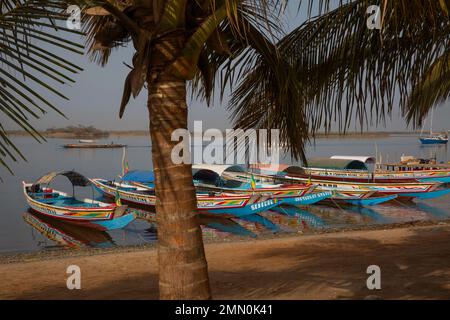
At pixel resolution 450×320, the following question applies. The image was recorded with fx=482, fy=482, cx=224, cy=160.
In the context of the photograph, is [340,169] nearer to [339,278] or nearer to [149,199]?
[149,199]

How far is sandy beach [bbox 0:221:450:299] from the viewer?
701 cm

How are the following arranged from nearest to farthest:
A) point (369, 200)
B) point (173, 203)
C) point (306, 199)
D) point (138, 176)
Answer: point (173, 203) → point (306, 199) → point (369, 200) → point (138, 176)

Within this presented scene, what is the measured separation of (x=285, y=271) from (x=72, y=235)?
13847 millimetres

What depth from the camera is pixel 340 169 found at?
110 feet

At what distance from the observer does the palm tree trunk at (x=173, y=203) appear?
133 inches

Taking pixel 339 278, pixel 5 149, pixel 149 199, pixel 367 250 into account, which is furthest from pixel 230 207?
pixel 5 149

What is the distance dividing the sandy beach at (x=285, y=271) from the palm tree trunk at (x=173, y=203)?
3505 millimetres

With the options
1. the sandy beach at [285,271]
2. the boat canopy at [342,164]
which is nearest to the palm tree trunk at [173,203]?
the sandy beach at [285,271]

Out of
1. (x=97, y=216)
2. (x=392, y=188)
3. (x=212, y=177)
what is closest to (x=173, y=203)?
(x=97, y=216)

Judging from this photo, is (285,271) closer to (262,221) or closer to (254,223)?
(254,223)

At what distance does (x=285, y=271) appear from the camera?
879cm

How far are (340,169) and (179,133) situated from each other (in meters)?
31.3

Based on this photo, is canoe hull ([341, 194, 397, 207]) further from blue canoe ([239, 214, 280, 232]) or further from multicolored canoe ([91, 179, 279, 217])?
multicolored canoe ([91, 179, 279, 217])

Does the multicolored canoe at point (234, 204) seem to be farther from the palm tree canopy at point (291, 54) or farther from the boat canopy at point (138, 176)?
the palm tree canopy at point (291, 54)
